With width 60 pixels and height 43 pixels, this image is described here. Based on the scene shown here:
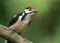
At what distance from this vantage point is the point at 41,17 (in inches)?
242

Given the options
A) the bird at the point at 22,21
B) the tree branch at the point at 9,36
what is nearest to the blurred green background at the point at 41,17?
the bird at the point at 22,21

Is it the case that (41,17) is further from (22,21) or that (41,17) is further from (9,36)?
(9,36)

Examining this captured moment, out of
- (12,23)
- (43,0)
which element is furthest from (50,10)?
(12,23)

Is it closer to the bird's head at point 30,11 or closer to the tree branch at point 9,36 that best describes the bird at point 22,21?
the bird's head at point 30,11

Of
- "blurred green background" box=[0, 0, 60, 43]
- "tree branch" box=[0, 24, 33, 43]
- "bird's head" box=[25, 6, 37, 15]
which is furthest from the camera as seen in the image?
"blurred green background" box=[0, 0, 60, 43]

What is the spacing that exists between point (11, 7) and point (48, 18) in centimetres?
80

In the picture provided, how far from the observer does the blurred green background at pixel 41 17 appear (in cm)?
564

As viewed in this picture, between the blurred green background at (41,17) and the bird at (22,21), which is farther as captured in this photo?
the blurred green background at (41,17)

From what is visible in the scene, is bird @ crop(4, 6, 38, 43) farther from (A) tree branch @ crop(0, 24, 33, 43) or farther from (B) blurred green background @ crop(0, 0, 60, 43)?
(B) blurred green background @ crop(0, 0, 60, 43)

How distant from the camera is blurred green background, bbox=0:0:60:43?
18.5 ft

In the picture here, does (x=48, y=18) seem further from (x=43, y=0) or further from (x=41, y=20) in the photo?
(x=43, y=0)

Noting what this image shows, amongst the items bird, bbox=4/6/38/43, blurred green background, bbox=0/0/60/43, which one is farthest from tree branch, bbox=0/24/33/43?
blurred green background, bbox=0/0/60/43

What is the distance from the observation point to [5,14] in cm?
599

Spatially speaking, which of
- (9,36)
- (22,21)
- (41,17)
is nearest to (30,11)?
(22,21)
